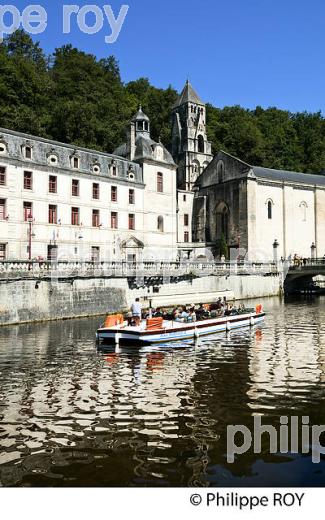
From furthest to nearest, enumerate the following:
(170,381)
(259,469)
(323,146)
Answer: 1. (323,146)
2. (170,381)
3. (259,469)

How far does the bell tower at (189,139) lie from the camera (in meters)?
76.7

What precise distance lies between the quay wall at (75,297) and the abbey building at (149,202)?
5553mm

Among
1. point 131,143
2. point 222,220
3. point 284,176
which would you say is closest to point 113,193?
point 131,143

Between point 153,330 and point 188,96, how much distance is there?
6529cm

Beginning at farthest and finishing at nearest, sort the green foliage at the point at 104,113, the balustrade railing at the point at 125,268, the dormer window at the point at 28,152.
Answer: the green foliage at the point at 104,113, the dormer window at the point at 28,152, the balustrade railing at the point at 125,268

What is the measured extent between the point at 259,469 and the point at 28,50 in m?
87.2

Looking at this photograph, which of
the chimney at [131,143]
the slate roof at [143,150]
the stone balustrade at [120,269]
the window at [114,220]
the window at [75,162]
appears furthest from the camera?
the chimney at [131,143]

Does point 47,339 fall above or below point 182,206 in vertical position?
below

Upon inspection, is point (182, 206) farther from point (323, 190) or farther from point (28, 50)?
point (28, 50)

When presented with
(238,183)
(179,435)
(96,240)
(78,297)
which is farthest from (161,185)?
(179,435)

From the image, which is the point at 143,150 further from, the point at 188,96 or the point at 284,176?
the point at 188,96

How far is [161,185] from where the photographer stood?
51438mm

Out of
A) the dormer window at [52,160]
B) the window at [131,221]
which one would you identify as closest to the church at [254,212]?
the window at [131,221]

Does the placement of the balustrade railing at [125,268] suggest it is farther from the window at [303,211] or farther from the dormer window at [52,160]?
the window at [303,211]
